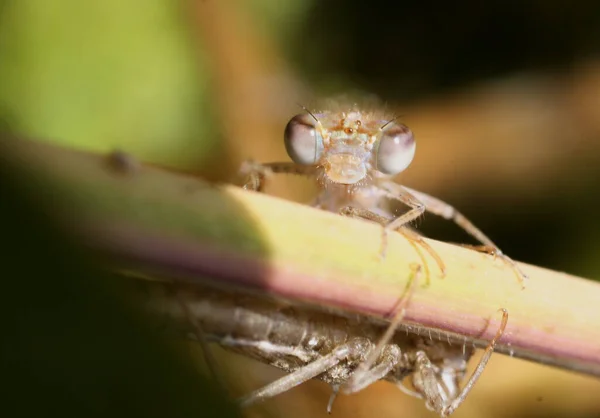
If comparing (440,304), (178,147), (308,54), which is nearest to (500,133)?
(308,54)

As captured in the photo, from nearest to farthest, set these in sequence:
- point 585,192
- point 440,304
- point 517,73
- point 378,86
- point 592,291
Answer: point 440,304, point 592,291, point 585,192, point 517,73, point 378,86

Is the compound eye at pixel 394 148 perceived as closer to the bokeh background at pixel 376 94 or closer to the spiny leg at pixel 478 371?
the bokeh background at pixel 376 94

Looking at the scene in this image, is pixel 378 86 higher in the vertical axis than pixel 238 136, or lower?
higher

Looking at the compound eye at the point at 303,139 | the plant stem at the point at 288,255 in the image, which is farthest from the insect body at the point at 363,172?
the plant stem at the point at 288,255

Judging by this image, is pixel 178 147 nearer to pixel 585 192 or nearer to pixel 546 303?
pixel 585 192

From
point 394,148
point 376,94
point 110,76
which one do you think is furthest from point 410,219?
point 376,94

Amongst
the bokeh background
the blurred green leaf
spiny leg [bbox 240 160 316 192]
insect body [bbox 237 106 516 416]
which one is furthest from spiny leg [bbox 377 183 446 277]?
the blurred green leaf

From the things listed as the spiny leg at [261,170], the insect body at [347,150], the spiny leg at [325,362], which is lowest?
the spiny leg at [325,362]
